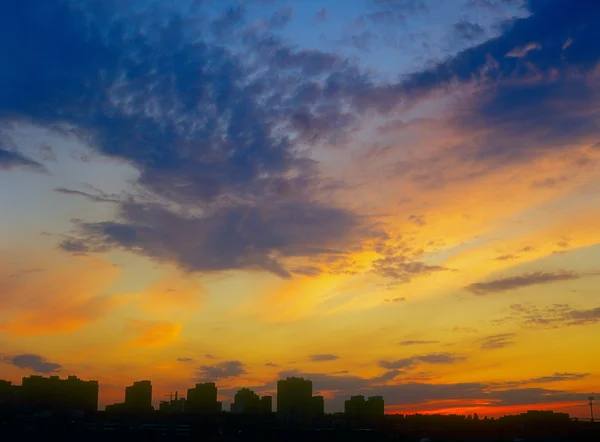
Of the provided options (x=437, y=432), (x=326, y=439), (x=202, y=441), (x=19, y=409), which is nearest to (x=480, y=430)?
(x=437, y=432)

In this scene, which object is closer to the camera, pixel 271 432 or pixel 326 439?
pixel 326 439

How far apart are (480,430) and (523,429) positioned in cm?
843

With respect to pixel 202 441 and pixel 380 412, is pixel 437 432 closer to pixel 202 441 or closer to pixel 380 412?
pixel 202 441

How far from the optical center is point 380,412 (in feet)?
647

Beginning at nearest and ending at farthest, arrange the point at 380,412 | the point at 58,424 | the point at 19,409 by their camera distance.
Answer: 1. the point at 58,424
2. the point at 19,409
3. the point at 380,412

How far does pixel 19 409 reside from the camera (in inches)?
5541

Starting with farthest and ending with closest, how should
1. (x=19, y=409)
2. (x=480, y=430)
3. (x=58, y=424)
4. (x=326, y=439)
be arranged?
(x=19, y=409)
(x=58, y=424)
(x=480, y=430)
(x=326, y=439)

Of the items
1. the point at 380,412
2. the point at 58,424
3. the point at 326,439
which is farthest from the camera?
the point at 380,412

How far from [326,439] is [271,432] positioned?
10172 mm

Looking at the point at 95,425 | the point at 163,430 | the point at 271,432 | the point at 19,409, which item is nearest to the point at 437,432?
the point at 271,432

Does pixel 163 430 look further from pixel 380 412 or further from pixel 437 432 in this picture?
pixel 380 412

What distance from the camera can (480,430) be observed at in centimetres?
9600

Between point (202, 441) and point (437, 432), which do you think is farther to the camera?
point (437, 432)

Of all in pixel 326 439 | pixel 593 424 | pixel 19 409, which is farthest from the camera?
pixel 19 409
